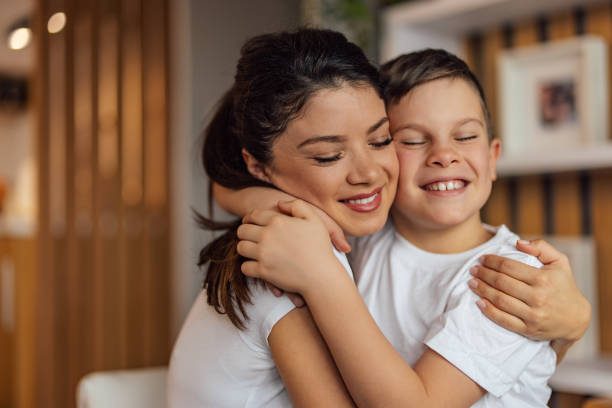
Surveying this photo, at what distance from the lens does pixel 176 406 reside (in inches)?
47.8

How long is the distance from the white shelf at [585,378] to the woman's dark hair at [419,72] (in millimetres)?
1118

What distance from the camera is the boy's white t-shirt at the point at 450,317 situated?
1050 millimetres

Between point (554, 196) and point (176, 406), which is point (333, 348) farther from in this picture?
point (554, 196)

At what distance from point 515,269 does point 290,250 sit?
0.34 metres

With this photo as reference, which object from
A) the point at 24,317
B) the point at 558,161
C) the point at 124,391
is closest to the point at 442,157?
the point at 124,391

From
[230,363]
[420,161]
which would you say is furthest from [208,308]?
[420,161]

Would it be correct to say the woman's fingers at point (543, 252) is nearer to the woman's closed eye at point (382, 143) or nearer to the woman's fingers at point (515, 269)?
the woman's fingers at point (515, 269)

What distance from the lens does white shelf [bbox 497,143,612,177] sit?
2059 millimetres

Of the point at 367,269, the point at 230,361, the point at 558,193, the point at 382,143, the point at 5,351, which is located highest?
the point at 382,143

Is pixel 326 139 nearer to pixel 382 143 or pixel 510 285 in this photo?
pixel 382 143

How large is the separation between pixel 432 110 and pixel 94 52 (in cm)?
223

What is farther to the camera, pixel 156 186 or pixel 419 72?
pixel 156 186

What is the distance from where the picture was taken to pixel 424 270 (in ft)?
4.06

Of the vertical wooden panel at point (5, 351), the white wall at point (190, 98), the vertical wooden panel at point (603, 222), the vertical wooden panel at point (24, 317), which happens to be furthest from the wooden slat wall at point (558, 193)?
the vertical wooden panel at point (5, 351)
